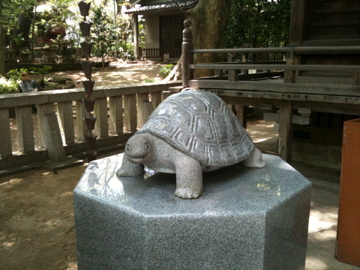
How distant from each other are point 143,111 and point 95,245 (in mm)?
4922

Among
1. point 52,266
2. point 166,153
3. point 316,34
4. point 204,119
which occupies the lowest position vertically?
point 52,266

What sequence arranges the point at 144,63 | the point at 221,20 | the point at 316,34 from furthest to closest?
the point at 144,63 → the point at 221,20 → the point at 316,34

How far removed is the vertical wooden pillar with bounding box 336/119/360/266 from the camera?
3115mm

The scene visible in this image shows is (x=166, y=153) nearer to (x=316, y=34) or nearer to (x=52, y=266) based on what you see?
(x=52, y=266)

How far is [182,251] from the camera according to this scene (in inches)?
88.2

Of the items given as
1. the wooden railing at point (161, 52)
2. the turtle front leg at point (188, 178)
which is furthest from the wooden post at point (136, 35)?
the turtle front leg at point (188, 178)

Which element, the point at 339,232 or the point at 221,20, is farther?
the point at 221,20

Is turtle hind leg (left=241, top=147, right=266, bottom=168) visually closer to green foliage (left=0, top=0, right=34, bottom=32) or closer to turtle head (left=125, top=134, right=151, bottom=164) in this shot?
turtle head (left=125, top=134, right=151, bottom=164)

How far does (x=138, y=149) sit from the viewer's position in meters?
2.31

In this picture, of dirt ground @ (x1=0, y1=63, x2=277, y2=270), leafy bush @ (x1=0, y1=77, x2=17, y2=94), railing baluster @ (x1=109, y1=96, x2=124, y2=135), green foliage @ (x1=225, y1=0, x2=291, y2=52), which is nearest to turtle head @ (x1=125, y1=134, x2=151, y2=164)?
dirt ground @ (x1=0, y1=63, x2=277, y2=270)

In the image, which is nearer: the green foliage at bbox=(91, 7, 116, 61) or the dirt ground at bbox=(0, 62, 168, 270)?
the dirt ground at bbox=(0, 62, 168, 270)

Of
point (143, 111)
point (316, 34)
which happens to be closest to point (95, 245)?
point (143, 111)

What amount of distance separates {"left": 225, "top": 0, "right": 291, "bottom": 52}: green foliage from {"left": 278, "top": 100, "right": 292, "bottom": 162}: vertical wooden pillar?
6.61 metres

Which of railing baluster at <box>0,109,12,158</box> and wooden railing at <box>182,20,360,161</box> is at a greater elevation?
wooden railing at <box>182,20,360,161</box>
